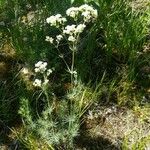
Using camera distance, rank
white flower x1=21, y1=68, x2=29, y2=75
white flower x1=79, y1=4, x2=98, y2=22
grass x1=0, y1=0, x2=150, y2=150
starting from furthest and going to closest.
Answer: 1. white flower x1=21, y1=68, x2=29, y2=75
2. grass x1=0, y1=0, x2=150, y2=150
3. white flower x1=79, y1=4, x2=98, y2=22

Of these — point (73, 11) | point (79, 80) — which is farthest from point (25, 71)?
point (73, 11)

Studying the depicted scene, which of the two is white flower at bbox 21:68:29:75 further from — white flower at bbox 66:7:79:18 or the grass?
white flower at bbox 66:7:79:18

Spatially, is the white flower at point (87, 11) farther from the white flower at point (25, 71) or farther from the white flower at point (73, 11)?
the white flower at point (25, 71)

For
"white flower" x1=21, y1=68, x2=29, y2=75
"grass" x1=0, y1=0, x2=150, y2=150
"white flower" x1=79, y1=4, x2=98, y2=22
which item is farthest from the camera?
"white flower" x1=21, y1=68, x2=29, y2=75

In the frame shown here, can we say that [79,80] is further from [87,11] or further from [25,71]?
[87,11]

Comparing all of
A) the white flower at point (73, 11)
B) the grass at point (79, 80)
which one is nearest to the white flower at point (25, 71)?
the grass at point (79, 80)

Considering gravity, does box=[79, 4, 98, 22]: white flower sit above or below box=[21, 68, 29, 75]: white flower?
above

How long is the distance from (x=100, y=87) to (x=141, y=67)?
0.46 m

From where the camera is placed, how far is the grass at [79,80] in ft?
10.3

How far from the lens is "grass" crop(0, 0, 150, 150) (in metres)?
3.13

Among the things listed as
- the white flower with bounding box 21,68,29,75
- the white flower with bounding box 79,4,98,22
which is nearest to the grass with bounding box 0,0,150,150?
the white flower with bounding box 21,68,29,75

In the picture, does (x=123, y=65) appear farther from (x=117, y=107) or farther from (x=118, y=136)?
(x=118, y=136)

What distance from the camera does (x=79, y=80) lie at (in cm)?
332

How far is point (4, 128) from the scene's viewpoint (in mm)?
3270
